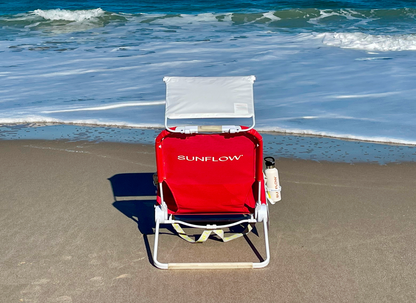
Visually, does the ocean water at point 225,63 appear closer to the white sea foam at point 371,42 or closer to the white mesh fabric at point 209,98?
the white sea foam at point 371,42

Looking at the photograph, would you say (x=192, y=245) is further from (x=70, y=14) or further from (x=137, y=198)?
(x=70, y=14)

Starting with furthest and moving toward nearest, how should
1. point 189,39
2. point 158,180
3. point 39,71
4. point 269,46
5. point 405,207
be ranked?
point 189,39, point 269,46, point 39,71, point 405,207, point 158,180

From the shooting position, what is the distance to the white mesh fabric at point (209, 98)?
329 cm

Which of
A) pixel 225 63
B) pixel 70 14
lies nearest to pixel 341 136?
pixel 225 63

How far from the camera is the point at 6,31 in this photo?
17391 mm

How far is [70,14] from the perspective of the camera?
20.6m

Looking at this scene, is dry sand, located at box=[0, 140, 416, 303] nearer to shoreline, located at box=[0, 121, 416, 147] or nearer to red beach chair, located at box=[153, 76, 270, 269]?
red beach chair, located at box=[153, 76, 270, 269]

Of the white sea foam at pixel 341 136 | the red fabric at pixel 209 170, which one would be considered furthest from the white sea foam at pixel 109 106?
the red fabric at pixel 209 170

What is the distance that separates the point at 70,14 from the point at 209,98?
62.6 ft

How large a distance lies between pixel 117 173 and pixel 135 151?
2.29 feet

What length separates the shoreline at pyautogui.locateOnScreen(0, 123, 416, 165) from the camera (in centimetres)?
543

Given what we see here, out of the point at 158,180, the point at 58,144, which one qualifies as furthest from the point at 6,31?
the point at 158,180

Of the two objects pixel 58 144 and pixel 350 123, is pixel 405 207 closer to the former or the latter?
pixel 350 123

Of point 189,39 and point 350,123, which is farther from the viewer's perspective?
point 189,39
